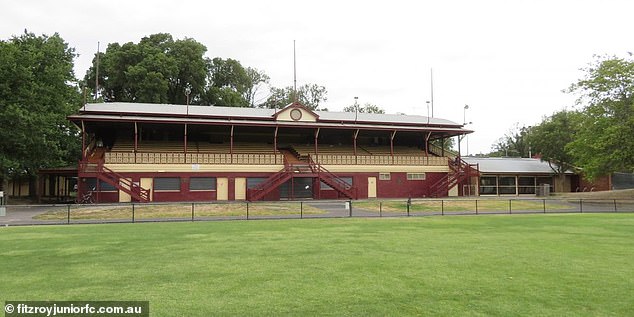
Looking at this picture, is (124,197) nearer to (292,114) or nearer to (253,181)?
(253,181)

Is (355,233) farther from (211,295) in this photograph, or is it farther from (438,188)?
(438,188)

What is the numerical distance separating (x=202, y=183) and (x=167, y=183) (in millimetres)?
3053

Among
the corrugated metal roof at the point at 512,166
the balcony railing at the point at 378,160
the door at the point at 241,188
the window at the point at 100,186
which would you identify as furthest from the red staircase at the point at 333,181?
the corrugated metal roof at the point at 512,166

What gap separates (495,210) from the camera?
34000mm

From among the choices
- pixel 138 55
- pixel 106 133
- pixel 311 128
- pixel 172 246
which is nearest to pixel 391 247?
pixel 172 246

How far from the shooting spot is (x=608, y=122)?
45750 mm

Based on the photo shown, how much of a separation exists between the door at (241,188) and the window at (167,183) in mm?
5181

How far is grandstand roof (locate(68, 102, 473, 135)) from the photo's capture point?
148 ft

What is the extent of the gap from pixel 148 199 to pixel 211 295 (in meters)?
35.2

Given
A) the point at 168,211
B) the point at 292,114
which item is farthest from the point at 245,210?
the point at 292,114

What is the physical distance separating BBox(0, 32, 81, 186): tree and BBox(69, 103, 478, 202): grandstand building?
2.52 m

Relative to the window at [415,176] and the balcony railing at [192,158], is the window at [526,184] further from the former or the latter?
the balcony railing at [192,158]

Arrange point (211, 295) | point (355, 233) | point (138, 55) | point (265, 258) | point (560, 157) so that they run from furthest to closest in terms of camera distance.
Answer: point (138, 55)
point (560, 157)
point (355, 233)
point (265, 258)
point (211, 295)

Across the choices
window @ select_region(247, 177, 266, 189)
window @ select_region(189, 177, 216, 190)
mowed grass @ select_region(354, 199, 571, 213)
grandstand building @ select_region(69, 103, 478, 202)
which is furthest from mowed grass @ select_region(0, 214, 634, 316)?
window @ select_region(247, 177, 266, 189)
